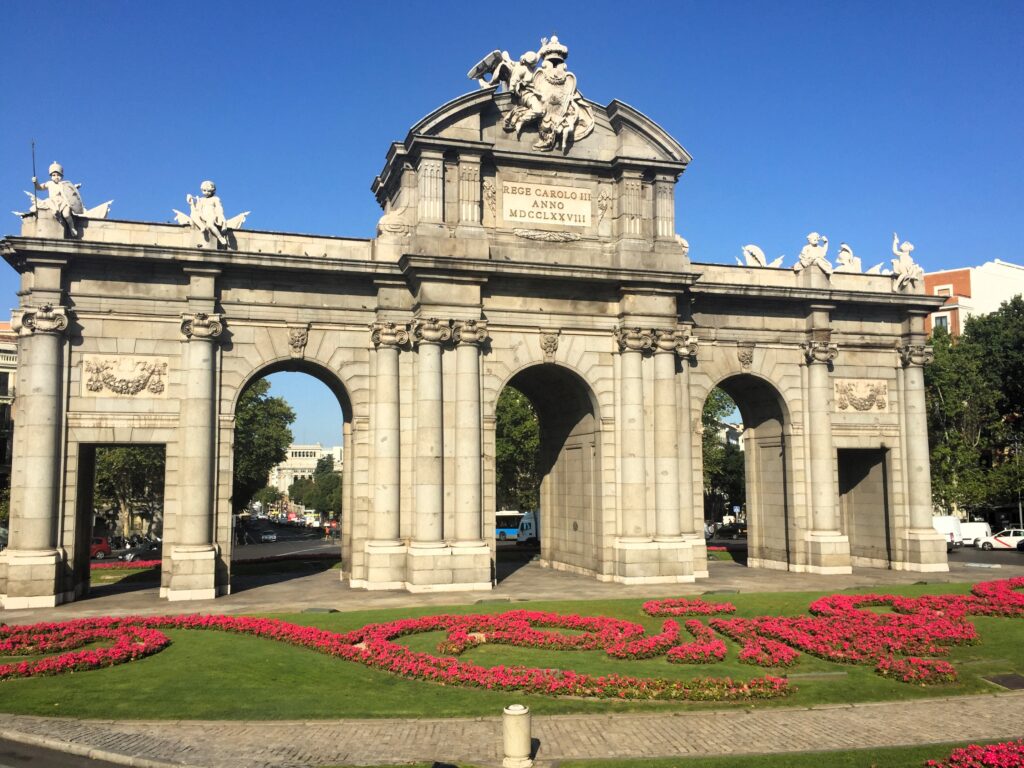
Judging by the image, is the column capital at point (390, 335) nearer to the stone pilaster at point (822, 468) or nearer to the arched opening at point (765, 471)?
the arched opening at point (765, 471)

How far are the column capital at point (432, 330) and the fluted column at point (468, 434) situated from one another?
0.41 m

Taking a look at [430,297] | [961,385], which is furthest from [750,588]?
[961,385]

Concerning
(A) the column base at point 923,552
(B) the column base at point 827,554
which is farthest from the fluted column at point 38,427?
(A) the column base at point 923,552

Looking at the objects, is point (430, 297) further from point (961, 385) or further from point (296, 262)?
point (961, 385)

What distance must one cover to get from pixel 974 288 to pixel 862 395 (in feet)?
230

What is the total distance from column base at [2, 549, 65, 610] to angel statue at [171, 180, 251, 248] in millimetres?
11838

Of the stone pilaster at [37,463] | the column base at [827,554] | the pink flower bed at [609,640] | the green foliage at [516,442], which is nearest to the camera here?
the pink flower bed at [609,640]

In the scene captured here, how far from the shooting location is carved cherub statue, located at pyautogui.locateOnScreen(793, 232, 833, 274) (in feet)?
122

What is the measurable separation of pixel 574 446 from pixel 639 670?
60.1 ft

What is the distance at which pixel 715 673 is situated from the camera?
17984mm

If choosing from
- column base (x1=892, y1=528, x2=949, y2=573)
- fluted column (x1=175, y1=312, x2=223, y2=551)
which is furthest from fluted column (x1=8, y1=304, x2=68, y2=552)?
column base (x1=892, y1=528, x2=949, y2=573)

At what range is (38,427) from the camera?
91.7ft

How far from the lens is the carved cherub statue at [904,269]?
126 ft

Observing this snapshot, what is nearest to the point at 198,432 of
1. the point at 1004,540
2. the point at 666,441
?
the point at 666,441
